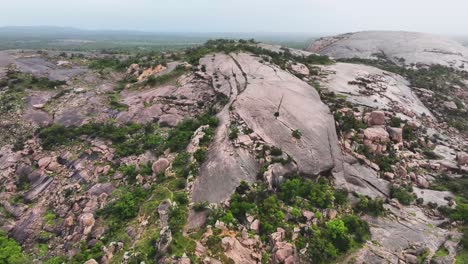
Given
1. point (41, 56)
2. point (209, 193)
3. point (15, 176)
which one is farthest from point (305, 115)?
point (41, 56)

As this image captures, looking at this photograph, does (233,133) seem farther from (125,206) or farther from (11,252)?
(11,252)

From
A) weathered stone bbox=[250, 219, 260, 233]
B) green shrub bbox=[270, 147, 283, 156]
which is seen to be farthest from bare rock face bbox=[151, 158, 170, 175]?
weathered stone bbox=[250, 219, 260, 233]

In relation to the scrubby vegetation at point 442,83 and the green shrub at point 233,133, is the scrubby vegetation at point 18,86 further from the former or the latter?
the scrubby vegetation at point 442,83

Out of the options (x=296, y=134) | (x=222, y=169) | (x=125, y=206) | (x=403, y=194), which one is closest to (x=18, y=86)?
(x=125, y=206)

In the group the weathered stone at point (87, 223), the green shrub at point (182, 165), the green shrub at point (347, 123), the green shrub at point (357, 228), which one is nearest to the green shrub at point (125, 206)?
the weathered stone at point (87, 223)

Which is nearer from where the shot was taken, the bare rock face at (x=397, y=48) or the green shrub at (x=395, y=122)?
the green shrub at (x=395, y=122)

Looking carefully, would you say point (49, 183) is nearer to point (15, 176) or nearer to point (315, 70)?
point (15, 176)

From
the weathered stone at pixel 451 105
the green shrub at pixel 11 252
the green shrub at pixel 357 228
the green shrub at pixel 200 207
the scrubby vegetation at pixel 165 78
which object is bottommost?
the green shrub at pixel 11 252
